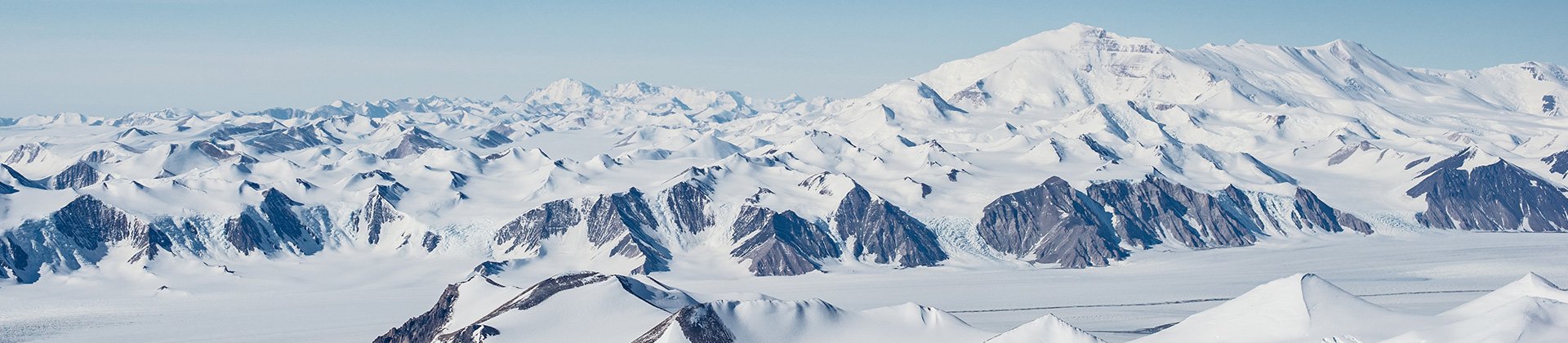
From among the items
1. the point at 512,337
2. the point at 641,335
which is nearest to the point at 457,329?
the point at 512,337

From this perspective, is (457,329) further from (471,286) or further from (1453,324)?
(1453,324)

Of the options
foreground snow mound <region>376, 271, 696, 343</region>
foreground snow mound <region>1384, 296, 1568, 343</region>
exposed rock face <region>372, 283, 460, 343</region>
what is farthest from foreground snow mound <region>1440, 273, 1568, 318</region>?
exposed rock face <region>372, 283, 460, 343</region>

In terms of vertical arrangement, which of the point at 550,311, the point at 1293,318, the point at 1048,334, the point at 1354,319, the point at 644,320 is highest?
the point at 1354,319

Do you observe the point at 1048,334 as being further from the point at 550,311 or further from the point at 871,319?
the point at 550,311

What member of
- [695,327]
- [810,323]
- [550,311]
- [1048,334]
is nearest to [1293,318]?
[1048,334]

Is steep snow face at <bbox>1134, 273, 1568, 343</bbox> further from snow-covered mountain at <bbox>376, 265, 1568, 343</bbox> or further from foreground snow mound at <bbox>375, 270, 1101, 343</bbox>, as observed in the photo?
foreground snow mound at <bbox>375, 270, 1101, 343</bbox>

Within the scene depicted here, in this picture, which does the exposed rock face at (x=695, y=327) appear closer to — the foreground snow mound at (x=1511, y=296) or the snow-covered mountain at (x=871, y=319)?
the snow-covered mountain at (x=871, y=319)

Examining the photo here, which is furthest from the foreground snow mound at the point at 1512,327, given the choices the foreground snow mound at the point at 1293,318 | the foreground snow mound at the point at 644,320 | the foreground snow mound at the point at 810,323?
the foreground snow mound at the point at 810,323

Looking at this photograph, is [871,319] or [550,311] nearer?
[871,319]
